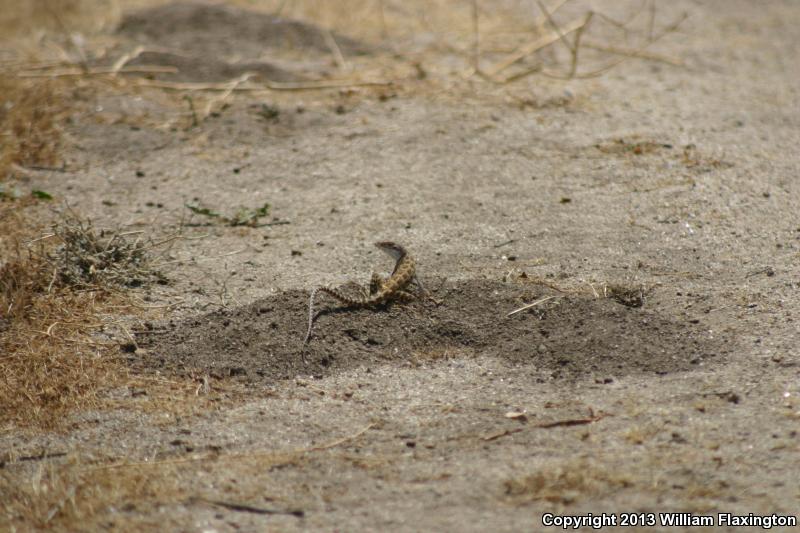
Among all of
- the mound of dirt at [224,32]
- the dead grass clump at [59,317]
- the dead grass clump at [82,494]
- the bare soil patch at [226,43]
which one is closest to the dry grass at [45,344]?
Result: the dead grass clump at [59,317]

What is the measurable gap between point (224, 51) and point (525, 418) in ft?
24.3

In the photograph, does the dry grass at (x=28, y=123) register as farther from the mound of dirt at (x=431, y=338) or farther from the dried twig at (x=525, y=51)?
the dried twig at (x=525, y=51)

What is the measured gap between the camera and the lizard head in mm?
6535

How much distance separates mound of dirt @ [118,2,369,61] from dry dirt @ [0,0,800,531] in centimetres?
25

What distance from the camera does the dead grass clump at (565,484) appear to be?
420 cm

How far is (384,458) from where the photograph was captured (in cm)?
461

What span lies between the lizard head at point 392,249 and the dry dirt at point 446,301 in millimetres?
187

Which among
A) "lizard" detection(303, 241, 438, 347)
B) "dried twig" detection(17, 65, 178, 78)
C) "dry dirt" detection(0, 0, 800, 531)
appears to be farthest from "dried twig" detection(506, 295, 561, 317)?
"dried twig" detection(17, 65, 178, 78)

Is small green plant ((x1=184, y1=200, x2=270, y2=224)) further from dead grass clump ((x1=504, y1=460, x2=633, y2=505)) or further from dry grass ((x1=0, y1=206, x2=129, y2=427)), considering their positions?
dead grass clump ((x1=504, y1=460, x2=633, y2=505))

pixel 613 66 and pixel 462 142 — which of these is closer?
pixel 462 142

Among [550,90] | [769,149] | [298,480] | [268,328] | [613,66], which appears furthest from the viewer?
[613,66]

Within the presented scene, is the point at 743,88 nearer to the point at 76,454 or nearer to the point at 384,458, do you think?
the point at 384,458

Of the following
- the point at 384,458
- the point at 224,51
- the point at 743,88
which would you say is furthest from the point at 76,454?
the point at 743,88

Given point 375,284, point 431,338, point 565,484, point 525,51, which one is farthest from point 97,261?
point 525,51
